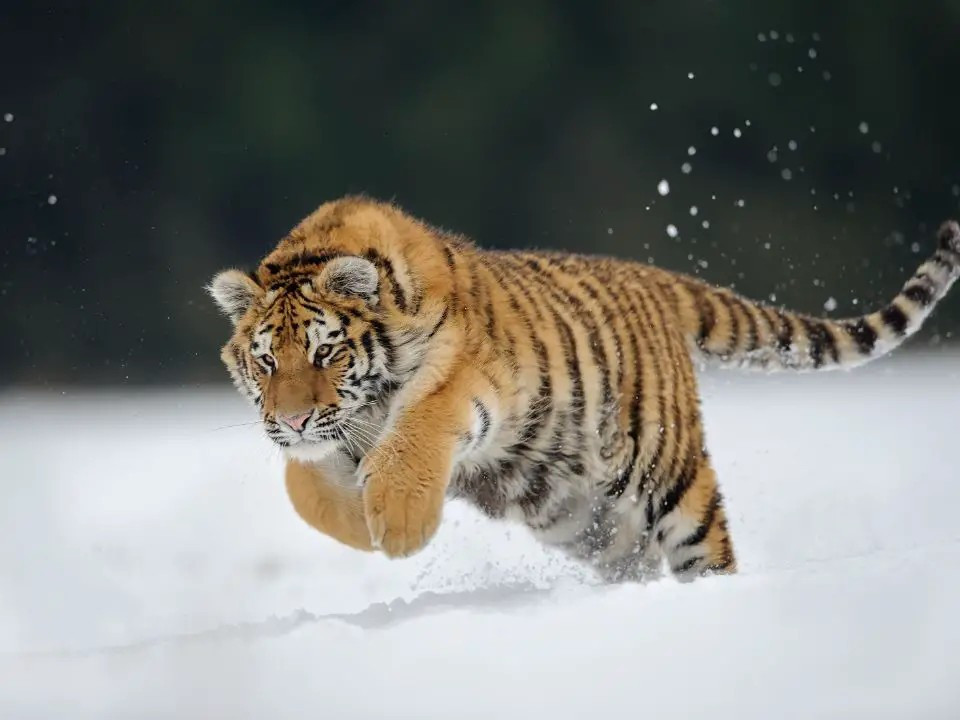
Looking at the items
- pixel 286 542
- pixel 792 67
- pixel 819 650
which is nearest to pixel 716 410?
pixel 286 542

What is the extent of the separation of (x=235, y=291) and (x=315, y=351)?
29 cm

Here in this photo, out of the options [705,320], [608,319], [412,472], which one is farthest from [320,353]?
[705,320]

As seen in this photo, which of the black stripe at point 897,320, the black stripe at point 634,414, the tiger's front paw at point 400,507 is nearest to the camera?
the tiger's front paw at point 400,507

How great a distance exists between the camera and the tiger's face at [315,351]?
12.1ft

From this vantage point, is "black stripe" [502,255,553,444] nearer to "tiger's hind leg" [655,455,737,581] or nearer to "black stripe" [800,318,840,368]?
"tiger's hind leg" [655,455,737,581]

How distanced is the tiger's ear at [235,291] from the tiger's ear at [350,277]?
192 mm

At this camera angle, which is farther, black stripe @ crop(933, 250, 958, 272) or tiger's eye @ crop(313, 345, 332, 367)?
black stripe @ crop(933, 250, 958, 272)

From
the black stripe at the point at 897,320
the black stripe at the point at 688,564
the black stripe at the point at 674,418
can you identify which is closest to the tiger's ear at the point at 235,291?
the black stripe at the point at 674,418

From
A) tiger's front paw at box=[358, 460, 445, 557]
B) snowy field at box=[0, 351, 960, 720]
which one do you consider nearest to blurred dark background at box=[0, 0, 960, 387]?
snowy field at box=[0, 351, 960, 720]

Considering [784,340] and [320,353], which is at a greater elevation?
[784,340]

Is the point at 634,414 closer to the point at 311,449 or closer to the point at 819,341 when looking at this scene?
the point at 819,341

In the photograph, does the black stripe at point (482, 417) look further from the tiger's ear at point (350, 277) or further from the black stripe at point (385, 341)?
the tiger's ear at point (350, 277)

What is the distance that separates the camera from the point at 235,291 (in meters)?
3.87

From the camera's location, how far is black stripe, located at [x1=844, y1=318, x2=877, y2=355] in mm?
4789
